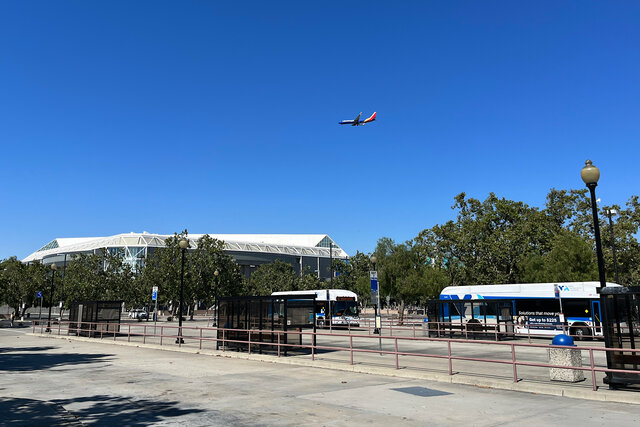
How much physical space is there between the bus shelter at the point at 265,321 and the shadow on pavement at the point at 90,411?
803 cm

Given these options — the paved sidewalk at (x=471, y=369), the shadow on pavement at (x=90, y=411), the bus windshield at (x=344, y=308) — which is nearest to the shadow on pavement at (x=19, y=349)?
the paved sidewalk at (x=471, y=369)

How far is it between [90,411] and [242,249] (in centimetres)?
13737

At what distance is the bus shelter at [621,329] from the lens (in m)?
10.7

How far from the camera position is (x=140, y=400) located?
400 inches

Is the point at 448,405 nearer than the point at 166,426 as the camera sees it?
No

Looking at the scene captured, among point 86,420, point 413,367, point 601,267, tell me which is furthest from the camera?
point 413,367

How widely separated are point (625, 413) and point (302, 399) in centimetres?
603

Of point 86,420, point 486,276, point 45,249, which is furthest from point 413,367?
point 45,249

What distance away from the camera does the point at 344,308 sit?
1578 inches

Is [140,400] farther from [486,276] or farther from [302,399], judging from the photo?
[486,276]

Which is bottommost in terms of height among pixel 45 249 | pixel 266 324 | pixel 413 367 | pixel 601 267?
pixel 413 367

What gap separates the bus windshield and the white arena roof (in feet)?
219

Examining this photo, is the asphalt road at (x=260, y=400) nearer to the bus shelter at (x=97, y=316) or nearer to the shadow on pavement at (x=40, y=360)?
the shadow on pavement at (x=40, y=360)

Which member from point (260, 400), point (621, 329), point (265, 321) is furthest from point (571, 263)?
point (260, 400)
